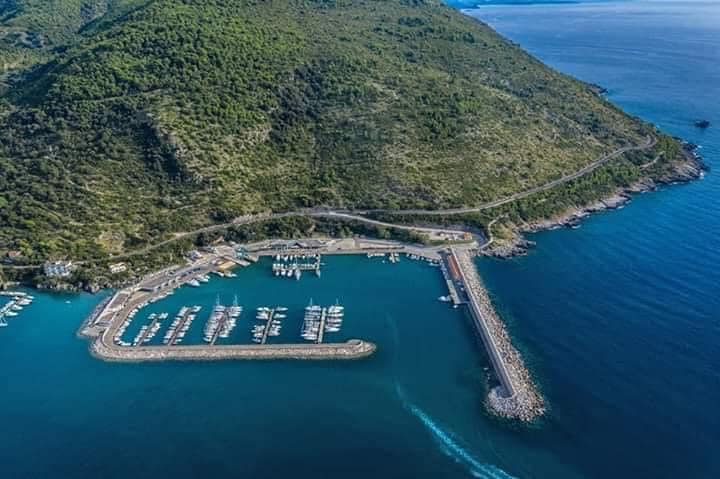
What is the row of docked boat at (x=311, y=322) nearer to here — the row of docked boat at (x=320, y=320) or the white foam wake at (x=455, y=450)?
the row of docked boat at (x=320, y=320)

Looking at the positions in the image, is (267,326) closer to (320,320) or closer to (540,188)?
(320,320)

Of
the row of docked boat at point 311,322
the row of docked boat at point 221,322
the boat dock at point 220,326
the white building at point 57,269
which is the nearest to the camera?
the boat dock at point 220,326

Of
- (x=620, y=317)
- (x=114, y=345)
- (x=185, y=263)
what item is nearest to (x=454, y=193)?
(x=620, y=317)

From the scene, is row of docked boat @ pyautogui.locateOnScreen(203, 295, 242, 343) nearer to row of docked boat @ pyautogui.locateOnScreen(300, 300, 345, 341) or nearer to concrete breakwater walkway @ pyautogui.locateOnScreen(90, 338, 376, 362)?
concrete breakwater walkway @ pyautogui.locateOnScreen(90, 338, 376, 362)

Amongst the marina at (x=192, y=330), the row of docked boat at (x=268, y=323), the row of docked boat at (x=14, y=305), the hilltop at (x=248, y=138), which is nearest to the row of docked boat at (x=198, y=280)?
the marina at (x=192, y=330)

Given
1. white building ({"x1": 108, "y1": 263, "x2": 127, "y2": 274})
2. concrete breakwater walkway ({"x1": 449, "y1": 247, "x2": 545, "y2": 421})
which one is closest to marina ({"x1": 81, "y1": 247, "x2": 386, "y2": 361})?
white building ({"x1": 108, "y1": 263, "x2": 127, "y2": 274})

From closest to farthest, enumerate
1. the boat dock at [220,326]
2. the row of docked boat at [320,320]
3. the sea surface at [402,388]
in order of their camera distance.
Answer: the sea surface at [402,388] < the boat dock at [220,326] < the row of docked boat at [320,320]
